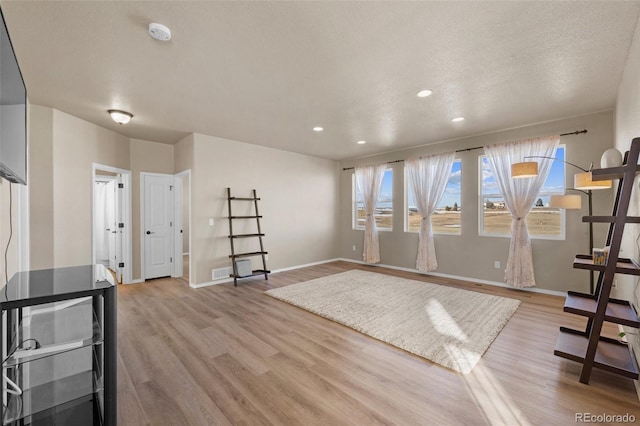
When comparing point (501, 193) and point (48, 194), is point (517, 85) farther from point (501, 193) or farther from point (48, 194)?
point (48, 194)

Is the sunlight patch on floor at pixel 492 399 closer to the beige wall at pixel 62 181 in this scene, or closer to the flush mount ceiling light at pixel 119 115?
the flush mount ceiling light at pixel 119 115

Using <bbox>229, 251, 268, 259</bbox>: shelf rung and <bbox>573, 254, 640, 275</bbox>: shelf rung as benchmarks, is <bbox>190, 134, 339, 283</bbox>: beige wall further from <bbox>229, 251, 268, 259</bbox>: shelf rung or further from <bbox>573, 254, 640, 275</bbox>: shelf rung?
<bbox>573, 254, 640, 275</bbox>: shelf rung

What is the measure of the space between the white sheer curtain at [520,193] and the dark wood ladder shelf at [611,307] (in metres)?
2.13

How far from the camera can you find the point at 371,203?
647 cm

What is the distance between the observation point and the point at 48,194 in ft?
11.8

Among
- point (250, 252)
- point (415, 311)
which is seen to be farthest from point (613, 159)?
point (250, 252)

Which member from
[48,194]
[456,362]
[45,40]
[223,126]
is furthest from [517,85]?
[48,194]

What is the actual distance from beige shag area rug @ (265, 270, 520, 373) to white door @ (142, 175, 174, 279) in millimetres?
2500

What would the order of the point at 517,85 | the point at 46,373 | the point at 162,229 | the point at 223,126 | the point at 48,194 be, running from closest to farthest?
the point at 46,373, the point at 517,85, the point at 48,194, the point at 223,126, the point at 162,229

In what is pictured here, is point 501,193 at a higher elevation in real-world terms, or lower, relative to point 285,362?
higher

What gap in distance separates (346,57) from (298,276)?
4.13 metres

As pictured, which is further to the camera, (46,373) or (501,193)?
(501,193)

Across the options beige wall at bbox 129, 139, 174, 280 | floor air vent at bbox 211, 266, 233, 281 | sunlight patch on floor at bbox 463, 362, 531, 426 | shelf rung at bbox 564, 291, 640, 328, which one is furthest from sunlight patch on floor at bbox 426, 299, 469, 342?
beige wall at bbox 129, 139, 174, 280

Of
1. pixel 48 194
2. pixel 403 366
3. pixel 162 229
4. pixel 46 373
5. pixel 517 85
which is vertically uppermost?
pixel 517 85
